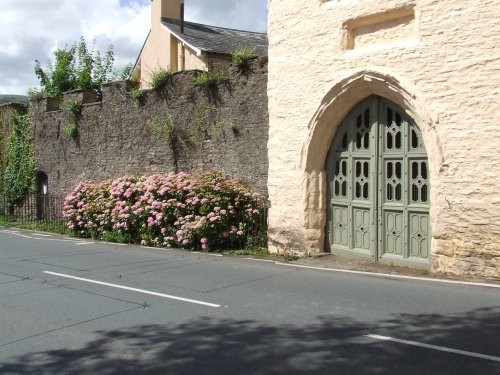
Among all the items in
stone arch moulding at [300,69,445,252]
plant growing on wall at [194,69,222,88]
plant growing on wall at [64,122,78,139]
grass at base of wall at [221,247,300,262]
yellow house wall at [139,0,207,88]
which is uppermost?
yellow house wall at [139,0,207,88]

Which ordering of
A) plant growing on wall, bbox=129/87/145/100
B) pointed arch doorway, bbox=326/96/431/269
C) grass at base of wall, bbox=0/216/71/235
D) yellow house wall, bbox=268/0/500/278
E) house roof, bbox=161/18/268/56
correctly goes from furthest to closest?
house roof, bbox=161/18/268/56
grass at base of wall, bbox=0/216/71/235
plant growing on wall, bbox=129/87/145/100
pointed arch doorway, bbox=326/96/431/269
yellow house wall, bbox=268/0/500/278

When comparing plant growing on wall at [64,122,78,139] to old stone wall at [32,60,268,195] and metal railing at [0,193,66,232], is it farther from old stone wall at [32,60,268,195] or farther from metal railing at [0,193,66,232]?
metal railing at [0,193,66,232]

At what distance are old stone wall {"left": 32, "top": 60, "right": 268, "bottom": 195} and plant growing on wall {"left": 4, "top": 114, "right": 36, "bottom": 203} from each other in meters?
0.68

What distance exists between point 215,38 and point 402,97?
50.5 ft

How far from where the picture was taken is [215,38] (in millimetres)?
23703

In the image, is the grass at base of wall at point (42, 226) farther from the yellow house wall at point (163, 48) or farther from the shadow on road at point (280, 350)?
the shadow on road at point (280, 350)

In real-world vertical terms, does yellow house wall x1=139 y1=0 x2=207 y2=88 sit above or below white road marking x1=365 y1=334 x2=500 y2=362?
above

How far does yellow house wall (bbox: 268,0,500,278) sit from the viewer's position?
337 inches

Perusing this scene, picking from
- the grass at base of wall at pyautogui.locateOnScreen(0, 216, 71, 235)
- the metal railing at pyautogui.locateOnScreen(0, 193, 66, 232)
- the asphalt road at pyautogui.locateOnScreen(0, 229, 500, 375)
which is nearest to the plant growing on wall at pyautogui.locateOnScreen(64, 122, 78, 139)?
the metal railing at pyautogui.locateOnScreen(0, 193, 66, 232)

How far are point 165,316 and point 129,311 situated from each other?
0.58m

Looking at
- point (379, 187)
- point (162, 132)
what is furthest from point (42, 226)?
point (379, 187)

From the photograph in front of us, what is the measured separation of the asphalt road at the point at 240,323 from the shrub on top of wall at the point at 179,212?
250 centimetres

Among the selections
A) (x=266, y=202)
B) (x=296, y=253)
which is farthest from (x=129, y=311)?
(x=266, y=202)

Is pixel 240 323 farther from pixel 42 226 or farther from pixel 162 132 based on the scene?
pixel 42 226
